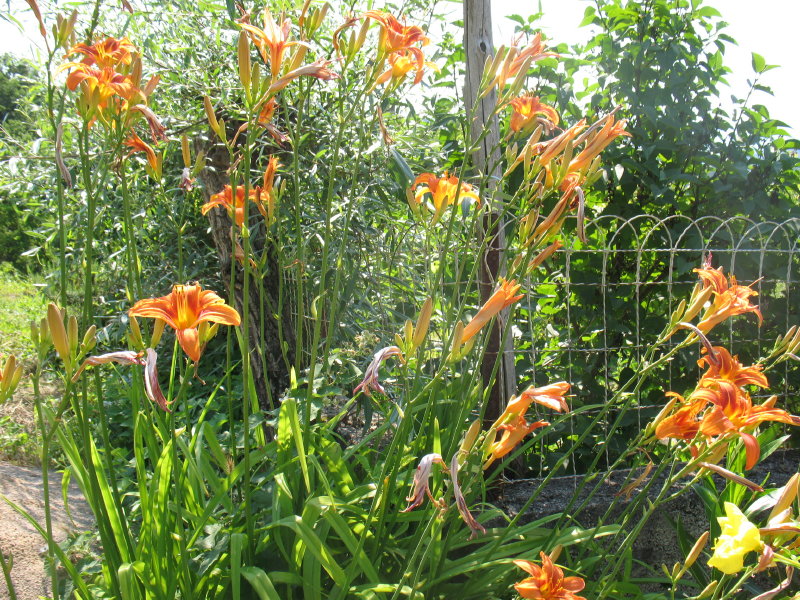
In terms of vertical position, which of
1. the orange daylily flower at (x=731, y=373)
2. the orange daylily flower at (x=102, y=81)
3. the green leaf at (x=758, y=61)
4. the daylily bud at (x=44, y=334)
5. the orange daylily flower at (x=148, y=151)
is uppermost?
the green leaf at (x=758, y=61)

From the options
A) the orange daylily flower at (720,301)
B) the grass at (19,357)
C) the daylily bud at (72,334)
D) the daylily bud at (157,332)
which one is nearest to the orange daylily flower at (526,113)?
the orange daylily flower at (720,301)

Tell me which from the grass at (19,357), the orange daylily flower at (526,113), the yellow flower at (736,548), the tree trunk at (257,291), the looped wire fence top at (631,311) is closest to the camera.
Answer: the yellow flower at (736,548)

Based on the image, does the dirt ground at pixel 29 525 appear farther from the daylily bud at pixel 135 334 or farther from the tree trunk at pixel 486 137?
the tree trunk at pixel 486 137

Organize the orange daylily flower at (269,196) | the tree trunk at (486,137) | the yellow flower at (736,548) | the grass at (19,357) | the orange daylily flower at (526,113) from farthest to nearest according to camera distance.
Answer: the grass at (19,357) < the tree trunk at (486,137) < the orange daylily flower at (269,196) < the orange daylily flower at (526,113) < the yellow flower at (736,548)

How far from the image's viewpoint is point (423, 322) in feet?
3.35

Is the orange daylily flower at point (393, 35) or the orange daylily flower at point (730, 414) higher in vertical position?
the orange daylily flower at point (393, 35)

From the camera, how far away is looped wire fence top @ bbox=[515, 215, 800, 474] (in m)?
2.64

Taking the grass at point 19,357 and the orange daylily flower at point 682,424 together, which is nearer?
the orange daylily flower at point 682,424

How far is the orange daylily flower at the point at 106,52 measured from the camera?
4.13 ft

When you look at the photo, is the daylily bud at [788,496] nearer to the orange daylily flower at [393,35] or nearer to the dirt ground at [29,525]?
the orange daylily flower at [393,35]

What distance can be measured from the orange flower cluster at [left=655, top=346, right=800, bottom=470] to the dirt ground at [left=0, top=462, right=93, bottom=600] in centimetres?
163

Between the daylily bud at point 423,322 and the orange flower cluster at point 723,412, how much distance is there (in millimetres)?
453

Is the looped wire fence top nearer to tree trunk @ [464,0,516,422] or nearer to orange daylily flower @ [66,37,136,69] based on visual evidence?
tree trunk @ [464,0,516,422]

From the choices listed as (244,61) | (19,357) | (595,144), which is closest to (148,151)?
(244,61)
